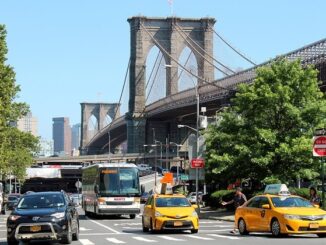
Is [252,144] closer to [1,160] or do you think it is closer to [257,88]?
[257,88]

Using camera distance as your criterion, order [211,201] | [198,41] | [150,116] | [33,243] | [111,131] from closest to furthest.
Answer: [33,243] → [211,201] → [150,116] → [198,41] → [111,131]

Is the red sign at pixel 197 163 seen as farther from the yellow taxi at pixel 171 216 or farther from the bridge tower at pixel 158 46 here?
the bridge tower at pixel 158 46

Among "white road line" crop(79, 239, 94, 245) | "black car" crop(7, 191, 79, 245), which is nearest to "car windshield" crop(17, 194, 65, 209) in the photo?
"black car" crop(7, 191, 79, 245)

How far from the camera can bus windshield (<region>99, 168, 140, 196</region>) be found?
3981 centimetres

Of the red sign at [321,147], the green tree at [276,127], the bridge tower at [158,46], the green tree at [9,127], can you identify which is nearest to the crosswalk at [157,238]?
the red sign at [321,147]

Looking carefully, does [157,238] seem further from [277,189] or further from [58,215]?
[277,189]

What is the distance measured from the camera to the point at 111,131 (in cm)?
15475

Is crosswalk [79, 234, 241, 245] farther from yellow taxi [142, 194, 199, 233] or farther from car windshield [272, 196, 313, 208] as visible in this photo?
car windshield [272, 196, 313, 208]

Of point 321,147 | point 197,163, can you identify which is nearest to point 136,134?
point 197,163

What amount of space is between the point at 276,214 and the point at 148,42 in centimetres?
11924

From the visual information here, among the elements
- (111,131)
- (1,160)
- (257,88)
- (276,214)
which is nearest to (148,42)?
(111,131)

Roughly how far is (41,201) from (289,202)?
7486mm

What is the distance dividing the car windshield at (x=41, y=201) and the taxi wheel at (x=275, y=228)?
6.32m

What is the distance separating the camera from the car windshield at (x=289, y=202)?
2334 cm
